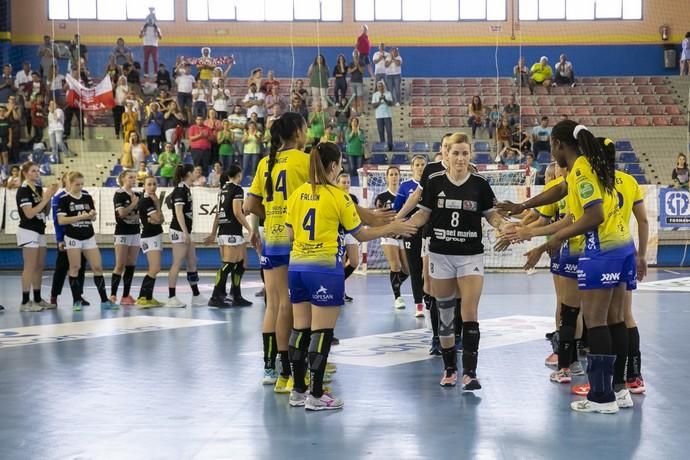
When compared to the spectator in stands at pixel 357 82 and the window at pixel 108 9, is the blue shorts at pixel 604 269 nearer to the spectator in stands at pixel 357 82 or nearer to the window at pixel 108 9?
the spectator in stands at pixel 357 82

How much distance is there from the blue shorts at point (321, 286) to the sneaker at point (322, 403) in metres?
0.66

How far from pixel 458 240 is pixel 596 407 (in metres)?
1.61

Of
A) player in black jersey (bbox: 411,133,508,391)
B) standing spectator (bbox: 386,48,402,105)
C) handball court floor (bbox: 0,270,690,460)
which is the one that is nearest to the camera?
handball court floor (bbox: 0,270,690,460)

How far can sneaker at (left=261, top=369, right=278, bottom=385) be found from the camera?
757 cm

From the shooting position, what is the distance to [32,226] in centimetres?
1315

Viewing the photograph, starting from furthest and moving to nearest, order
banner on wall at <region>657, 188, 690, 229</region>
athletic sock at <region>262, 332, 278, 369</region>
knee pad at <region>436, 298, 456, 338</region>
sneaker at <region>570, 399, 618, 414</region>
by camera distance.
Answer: banner on wall at <region>657, 188, 690, 229</region> → athletic sock at <region>262, 332, 278, 369</region> → knee pad at <region>436, 298, 456, 338</region> → sneaker at <region>570, 399, 618, 414</region>

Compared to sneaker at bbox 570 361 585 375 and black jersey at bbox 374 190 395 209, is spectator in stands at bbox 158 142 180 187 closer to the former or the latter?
black jersey at bbox 374 190 395 209

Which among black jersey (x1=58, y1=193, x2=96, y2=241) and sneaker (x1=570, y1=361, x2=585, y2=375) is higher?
black jersey (x1=58, y1=193, x2=96, y2=241)

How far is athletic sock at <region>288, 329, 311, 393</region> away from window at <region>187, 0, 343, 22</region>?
1014 inches

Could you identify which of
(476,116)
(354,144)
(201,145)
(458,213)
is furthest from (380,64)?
(458,213)

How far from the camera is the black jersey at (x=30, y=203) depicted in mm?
12977

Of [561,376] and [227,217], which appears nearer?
[561,376]

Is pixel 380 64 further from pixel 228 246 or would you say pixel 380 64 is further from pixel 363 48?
pixel 228 246

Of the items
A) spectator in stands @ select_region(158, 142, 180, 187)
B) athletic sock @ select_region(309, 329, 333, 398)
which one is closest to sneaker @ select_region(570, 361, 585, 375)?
athletic sock @ select_region(309, 329, 333, 398)
